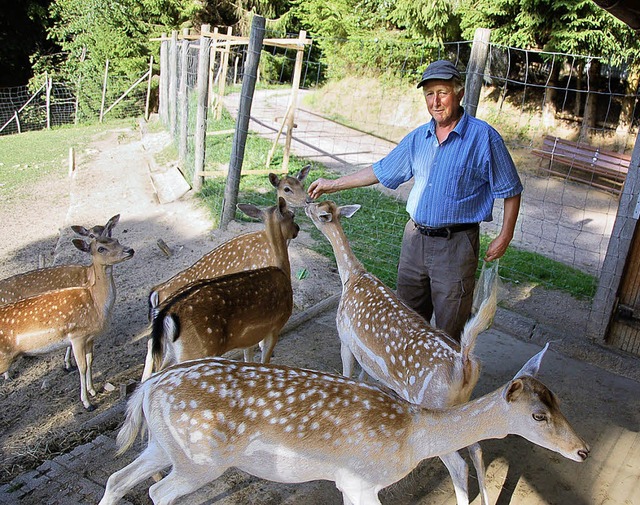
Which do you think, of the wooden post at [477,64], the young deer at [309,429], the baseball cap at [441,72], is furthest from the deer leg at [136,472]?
the wooden post at [477,64]

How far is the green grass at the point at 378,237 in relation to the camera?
5992 mm

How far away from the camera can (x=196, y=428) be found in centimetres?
229

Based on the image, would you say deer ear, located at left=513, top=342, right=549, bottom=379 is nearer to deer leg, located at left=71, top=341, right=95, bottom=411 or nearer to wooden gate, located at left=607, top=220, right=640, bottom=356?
wooden gate, located at left=607, top=220, right=640, bottom=356

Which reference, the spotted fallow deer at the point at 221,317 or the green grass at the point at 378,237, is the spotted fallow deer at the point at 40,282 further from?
the green grass at the point at 378,237

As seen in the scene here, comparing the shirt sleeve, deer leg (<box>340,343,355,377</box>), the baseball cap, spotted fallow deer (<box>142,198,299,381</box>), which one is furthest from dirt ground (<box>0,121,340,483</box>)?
the baseball cap

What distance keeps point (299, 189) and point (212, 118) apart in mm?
8867

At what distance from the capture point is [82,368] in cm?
398

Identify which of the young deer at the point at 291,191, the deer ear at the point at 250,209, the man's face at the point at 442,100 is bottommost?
the young deer at the point at 291,191

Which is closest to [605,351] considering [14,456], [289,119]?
[14,456]

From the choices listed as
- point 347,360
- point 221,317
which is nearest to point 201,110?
point 221,317

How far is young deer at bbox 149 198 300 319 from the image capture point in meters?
4.51

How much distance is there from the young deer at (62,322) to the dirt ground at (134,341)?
0.16m

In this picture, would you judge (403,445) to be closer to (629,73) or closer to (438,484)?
(438,484)

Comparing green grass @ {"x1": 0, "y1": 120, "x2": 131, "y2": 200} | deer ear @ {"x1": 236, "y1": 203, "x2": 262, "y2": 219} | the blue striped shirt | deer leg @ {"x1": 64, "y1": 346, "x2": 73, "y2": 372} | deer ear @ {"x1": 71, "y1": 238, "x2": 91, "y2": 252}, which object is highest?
the blue striped shirt
